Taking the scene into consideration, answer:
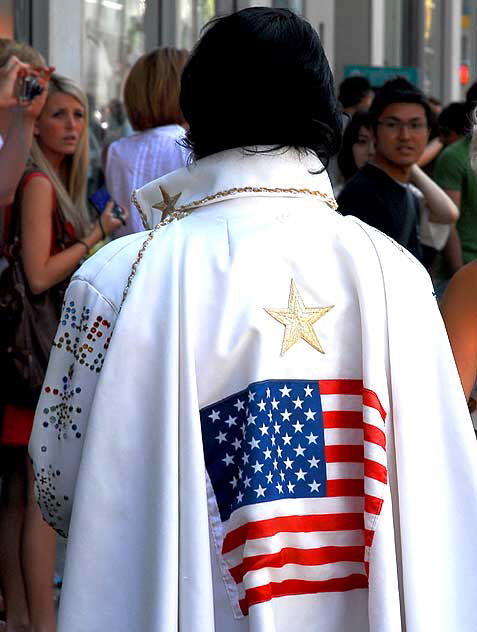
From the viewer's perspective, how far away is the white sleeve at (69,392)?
92.5 inches

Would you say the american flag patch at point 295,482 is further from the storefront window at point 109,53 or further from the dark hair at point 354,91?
the dark hair at point 354,91

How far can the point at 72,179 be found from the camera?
15.9 ft

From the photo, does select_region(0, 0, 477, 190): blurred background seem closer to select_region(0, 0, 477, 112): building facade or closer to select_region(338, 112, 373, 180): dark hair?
select_region(0, 0, 477, 112): building facade

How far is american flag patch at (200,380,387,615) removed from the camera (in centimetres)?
228

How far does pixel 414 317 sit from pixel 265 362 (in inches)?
11.4

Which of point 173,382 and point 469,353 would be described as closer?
point 173,382

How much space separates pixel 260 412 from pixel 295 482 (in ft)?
0.48

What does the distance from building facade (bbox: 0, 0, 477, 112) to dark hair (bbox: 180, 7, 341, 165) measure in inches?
39.0

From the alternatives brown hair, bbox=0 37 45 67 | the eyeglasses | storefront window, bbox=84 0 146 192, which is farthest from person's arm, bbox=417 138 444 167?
brown hair, bbox=0 37 45 67

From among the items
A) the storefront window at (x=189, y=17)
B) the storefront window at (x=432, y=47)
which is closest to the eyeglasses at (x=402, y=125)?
the storefront window at (x=189, y=17)

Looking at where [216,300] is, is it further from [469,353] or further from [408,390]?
[469,353]

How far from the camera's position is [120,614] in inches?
89.9

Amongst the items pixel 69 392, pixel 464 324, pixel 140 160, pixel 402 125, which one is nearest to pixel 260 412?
pixel 69 392

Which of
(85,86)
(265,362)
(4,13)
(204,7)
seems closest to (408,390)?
(265,362)
